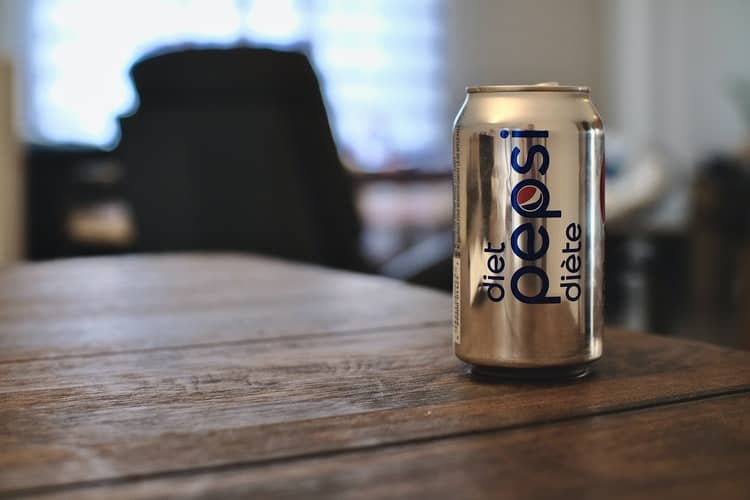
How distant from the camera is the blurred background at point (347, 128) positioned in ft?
6.88

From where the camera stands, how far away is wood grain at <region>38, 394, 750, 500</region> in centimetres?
34

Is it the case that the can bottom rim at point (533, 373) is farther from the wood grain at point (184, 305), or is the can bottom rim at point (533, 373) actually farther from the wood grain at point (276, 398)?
the wood grain at point (184, 305)

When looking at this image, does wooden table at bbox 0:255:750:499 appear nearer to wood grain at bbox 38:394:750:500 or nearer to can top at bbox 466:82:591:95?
wood grain at bbox 38:394:750:500

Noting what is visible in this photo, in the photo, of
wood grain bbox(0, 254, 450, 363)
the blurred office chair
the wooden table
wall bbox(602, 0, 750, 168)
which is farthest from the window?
the wooden table

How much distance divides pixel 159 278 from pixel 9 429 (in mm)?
638

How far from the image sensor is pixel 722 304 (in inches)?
164

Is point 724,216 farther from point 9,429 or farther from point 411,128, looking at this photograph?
point 9,429

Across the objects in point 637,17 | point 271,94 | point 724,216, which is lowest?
point 724,216

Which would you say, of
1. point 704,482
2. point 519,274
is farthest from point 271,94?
point 704,482

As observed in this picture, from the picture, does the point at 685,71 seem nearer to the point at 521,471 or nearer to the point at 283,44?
the point at 283,44

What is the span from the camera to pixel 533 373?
51cm

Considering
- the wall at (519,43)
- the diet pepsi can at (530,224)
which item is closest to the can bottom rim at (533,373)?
the diet pepsi can at (530,224)

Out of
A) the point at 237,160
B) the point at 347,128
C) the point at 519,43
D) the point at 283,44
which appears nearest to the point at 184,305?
the point at 237,160

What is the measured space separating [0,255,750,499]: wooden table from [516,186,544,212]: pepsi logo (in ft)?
0.29
